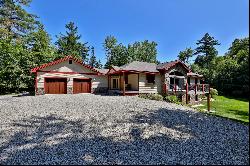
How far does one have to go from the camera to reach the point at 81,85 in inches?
1134

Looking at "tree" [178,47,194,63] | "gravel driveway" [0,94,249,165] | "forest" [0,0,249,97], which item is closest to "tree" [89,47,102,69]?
"forest" [0,0,249,97]

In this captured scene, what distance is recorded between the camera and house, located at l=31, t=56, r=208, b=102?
85.9 ft

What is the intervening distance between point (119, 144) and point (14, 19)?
42.5 meters

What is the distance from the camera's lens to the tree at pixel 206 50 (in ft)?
230

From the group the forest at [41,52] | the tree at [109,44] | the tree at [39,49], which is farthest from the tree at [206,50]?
the tree at [39,49]

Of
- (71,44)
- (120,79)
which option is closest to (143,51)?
(71,44)

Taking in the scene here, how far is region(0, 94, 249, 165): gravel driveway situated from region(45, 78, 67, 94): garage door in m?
12.4

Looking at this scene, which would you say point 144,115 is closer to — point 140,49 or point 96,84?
point 96,84

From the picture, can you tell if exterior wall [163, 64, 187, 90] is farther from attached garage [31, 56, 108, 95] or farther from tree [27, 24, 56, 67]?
tree [27, 24, 56, 67]

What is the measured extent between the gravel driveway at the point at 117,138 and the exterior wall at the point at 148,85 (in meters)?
11.3

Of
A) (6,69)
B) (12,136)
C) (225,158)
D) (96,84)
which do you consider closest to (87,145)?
Answer: (12,136)

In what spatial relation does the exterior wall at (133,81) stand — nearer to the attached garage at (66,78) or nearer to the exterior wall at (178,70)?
the exterior wall at (178,70)

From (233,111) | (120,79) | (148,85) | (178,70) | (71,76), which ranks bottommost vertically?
(233,111)

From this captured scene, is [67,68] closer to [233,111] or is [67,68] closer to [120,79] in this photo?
[120,79]
